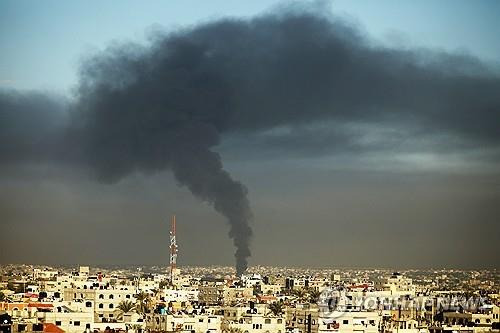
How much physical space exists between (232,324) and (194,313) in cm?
152

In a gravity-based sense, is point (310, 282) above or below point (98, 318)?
above

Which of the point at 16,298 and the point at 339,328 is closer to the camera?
the point at 339,328

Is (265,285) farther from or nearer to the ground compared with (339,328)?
farther from the ground

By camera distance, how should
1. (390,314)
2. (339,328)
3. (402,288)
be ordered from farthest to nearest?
(402,288) < (390,314) < (339,328)

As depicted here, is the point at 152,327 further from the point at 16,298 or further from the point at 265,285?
the point at 265,285

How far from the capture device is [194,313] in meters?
44.0

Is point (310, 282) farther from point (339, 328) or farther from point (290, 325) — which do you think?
point (339, 328)

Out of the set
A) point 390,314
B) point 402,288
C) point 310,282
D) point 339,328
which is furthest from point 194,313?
point 310,282

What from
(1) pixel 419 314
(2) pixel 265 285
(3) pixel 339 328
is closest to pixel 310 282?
(2) pixel 265 285

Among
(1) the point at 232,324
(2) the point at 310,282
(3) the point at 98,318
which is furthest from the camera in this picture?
(2) the point at 310,282

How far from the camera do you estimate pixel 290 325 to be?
46344mm

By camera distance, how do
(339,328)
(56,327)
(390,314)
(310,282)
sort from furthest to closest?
1. (310,282)
2. (390,314)
3. (339,328)
4. (56,327)

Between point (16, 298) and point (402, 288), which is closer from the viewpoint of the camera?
point (16, 298)

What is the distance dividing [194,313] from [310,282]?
143 feet
